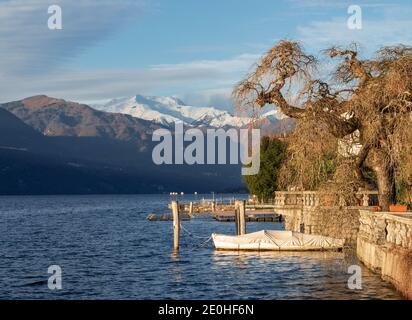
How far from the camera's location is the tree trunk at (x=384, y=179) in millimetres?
33062

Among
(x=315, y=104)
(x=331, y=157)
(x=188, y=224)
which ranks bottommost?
(x=188, y=224)

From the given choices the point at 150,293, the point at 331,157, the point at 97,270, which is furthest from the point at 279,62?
the point at 97,270


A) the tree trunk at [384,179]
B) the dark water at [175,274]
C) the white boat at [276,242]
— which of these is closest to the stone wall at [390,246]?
the dark water at [175,274]

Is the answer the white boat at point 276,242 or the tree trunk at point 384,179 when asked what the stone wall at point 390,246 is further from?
the white boat at point 276,242

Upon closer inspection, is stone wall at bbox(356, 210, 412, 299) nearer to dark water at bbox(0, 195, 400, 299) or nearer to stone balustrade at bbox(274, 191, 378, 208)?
dark water at bbox(0, 195, 400, 299)

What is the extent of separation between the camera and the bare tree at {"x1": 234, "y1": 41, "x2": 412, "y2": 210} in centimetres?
3161

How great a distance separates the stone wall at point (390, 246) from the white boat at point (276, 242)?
645 inches

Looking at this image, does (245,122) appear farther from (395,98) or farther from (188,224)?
(188,224)

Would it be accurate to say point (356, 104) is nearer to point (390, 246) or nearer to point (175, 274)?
point (390, 246)

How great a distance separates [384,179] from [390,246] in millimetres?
Answer: 3646

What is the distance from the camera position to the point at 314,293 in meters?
37.9
